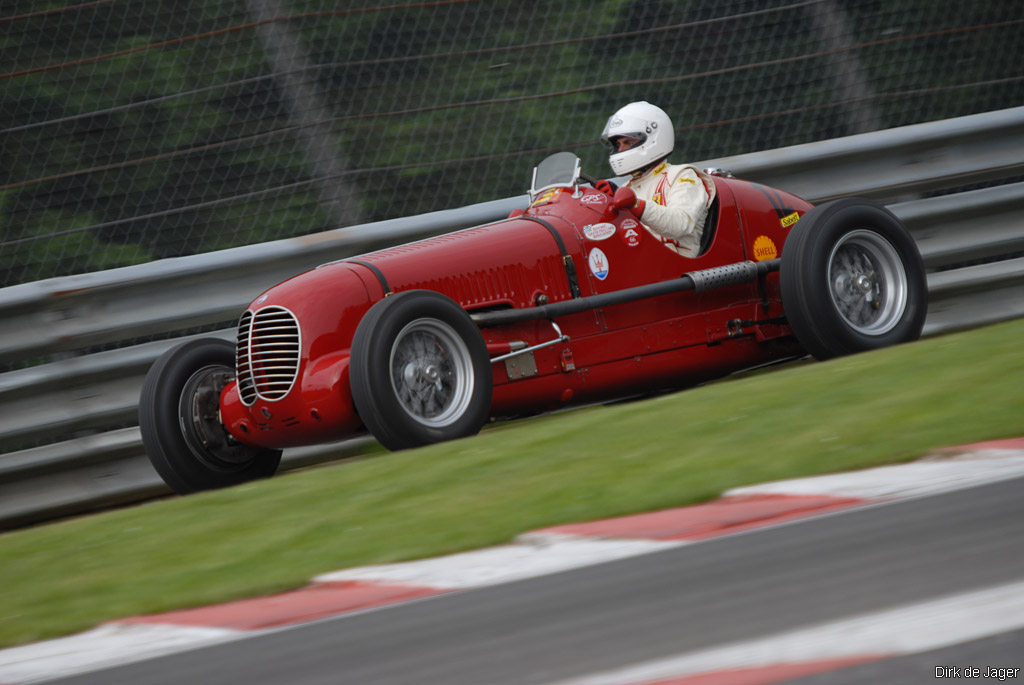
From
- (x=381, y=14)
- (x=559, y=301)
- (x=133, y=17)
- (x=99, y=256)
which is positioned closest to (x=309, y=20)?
(x=381, y=14)

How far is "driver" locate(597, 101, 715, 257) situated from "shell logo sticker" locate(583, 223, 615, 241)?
154mm

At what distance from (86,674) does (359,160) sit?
13.0 feet

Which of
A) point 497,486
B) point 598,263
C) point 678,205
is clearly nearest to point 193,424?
point 598,263

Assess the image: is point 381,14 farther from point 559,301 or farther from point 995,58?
point 995,58

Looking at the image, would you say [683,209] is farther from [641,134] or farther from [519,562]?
[519,562]

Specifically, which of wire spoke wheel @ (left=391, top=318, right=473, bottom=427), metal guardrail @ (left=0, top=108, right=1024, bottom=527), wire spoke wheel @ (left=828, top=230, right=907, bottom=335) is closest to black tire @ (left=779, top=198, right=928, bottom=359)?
wire spoke wheel @ (left=828, top=230, right=907, bottom=335)

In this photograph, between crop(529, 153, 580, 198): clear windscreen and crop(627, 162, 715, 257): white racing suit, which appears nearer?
crop(627, 162, 715, 257): white racing suit

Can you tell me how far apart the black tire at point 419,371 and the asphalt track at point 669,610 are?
1988mm

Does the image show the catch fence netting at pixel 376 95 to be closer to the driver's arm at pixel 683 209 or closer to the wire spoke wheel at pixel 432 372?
the driver's arm at pixel 683 209

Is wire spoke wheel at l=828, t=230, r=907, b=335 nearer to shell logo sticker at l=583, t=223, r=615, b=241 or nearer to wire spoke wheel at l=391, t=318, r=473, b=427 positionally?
shell logo sticker at l=583, t=223, r=615, b=241

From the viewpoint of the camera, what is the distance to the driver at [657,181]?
20.2 ft

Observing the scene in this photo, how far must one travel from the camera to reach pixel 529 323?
18.8ft

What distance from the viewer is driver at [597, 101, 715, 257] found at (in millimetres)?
6164

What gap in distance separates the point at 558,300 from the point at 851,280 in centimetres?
150
